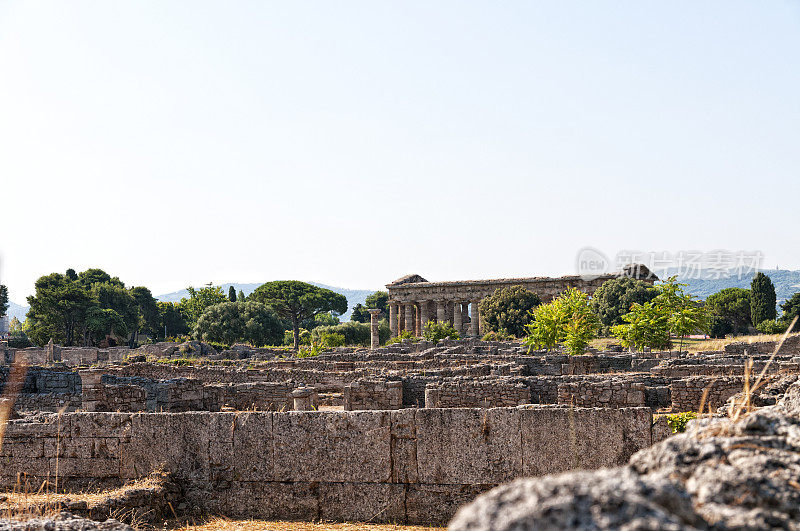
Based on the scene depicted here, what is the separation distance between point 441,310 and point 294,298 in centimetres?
2248

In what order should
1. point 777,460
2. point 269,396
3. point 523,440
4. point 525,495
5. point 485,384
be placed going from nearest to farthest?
point 525,495
point 777,460
point 523,440
point 485,384
point 269,396

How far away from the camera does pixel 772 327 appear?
59.9 m

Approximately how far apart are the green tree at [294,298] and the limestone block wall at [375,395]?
256 feet

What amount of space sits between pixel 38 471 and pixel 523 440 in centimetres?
657

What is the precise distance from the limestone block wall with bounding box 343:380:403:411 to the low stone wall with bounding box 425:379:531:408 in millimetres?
1636

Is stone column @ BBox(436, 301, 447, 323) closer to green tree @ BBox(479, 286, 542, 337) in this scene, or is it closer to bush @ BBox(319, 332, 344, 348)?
green tree @ BBox(479, 286, 542, 337)

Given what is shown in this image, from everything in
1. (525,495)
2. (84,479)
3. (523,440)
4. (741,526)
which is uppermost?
(525,495)

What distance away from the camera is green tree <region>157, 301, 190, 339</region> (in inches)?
3932

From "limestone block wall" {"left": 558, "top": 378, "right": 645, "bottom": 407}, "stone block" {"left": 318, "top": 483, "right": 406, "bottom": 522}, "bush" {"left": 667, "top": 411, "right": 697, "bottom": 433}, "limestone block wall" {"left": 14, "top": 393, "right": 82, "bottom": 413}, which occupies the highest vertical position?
"bush" {"left": 667, "top": 411, "right": 697, "bottom": 433}

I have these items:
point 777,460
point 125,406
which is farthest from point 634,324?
point 777,460

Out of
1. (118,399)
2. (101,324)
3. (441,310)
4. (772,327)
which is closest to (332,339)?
(441,310)

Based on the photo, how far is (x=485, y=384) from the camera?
13086mm

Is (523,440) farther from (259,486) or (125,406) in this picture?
(125,406)

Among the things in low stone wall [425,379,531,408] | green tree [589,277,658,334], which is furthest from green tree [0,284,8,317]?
low stone wall [425,379,531,408]
